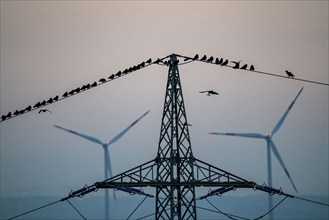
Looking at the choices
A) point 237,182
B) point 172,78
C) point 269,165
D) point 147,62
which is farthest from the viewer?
point 269,165

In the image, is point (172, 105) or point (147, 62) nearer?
point (172, 105)

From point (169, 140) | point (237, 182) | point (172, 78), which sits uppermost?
point (172, 78)

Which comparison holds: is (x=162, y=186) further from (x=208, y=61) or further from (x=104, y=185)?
(x=208, y=61)

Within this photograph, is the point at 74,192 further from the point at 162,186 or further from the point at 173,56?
the point at 173,56

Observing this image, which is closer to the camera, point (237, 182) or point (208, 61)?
point (237, 182)

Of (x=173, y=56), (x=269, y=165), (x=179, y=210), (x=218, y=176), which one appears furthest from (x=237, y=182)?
(x=269, y=165)

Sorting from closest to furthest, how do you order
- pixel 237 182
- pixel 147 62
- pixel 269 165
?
pixel 237 182 < pixel 147 62 < pixel 269 165

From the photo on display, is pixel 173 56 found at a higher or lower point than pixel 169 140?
higher

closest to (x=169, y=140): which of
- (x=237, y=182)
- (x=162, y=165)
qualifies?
(x=162, y=165)

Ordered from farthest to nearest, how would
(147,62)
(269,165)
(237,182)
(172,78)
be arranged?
(269,165) → (147,62) → (172,78) → (237,182)
